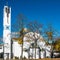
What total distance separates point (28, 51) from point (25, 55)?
5.10 feet

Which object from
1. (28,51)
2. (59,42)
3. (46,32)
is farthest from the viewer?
(28,51)

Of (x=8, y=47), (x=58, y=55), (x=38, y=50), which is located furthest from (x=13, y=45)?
(x=58, y=55)

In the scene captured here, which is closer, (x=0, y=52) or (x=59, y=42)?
(x=59, y=42)

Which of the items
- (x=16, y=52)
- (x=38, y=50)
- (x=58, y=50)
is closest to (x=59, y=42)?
(x=58, y=50)

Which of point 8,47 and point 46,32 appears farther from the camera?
point 8,47

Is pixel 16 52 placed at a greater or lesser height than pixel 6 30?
lesser

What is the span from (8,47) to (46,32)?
1976 cm

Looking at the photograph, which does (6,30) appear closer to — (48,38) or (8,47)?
(8,47)

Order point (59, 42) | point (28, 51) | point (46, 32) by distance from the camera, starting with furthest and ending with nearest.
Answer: point (28, 51), point (59, 42), point (46, 32)

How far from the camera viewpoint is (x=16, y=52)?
92.4m

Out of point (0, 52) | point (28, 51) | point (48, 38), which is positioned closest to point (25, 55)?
point (28, 51)

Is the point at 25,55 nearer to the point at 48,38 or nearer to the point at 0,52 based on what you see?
the point at 0,52

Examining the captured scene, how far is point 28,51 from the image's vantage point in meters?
91.2

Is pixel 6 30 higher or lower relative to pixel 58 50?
higher
